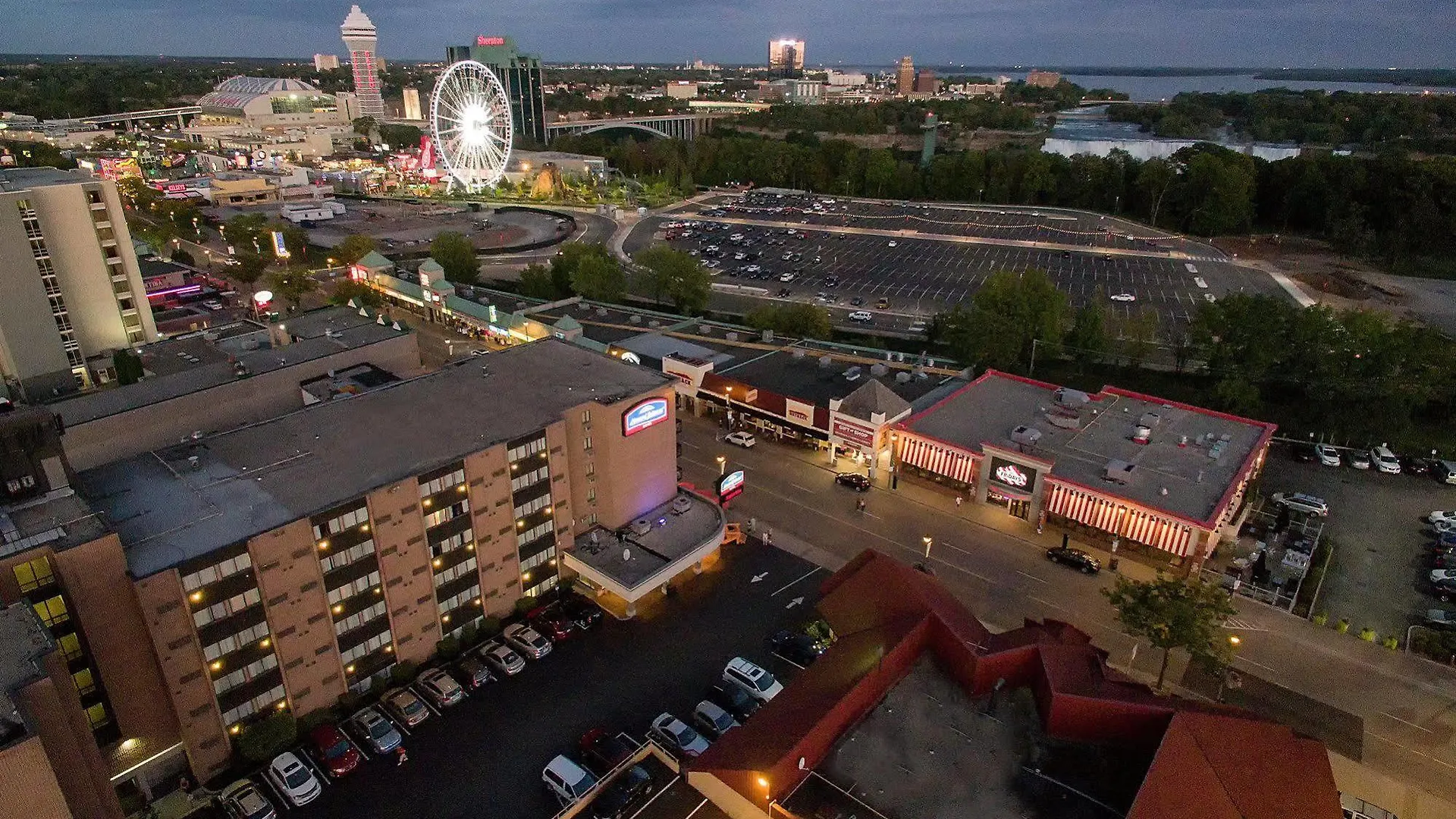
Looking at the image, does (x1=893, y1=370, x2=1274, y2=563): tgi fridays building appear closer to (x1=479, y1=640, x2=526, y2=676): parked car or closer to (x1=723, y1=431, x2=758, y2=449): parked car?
(x1=723, y1=431, x2=758, y2=449): parked car

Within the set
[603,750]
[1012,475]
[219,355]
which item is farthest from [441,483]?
[219,355]

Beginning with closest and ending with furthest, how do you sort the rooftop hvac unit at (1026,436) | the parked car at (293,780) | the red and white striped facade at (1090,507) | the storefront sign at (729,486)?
the parked car at (293,780), the red and white striped facade at (1090,507), the storefront sign at (729,486), the rooftop hvac unit at (1026,436)

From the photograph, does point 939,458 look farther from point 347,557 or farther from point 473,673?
point 347,557

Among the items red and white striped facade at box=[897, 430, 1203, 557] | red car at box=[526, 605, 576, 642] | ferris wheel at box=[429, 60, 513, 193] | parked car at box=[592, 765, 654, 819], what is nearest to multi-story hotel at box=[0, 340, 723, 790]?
red car at box=[526, 605, 576, 642]

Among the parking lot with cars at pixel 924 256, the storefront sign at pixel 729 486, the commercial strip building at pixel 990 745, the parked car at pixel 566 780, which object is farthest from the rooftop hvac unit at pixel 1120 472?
the parking lot with cars at pixel 924 256

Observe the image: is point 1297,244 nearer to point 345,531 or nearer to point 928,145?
point 928,145

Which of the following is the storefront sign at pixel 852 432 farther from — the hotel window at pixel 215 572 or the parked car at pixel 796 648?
the hotel window at pixel 215 572

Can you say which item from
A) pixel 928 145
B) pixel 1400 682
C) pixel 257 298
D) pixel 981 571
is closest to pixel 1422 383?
pixel 1400 682
